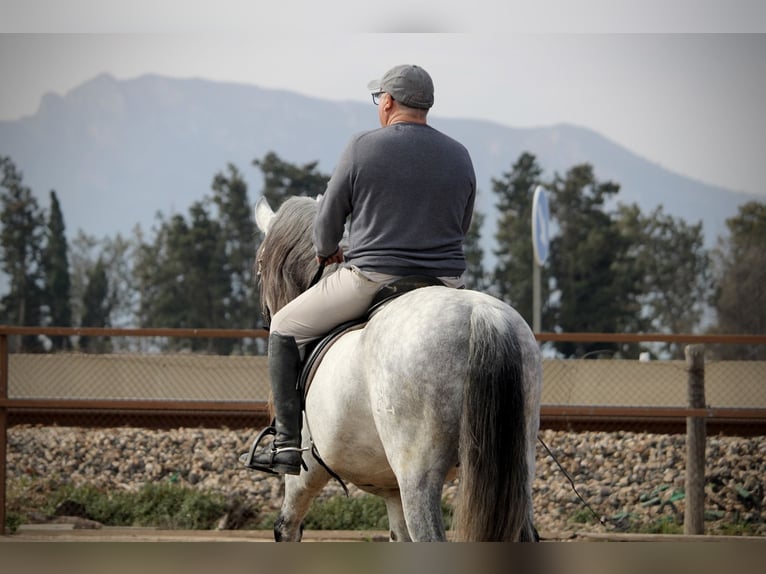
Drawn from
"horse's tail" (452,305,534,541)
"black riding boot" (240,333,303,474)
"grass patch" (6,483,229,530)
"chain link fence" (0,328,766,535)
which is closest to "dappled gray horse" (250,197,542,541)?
"horse's tail" (452,305,534,541)

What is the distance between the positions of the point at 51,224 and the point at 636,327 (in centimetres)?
1757

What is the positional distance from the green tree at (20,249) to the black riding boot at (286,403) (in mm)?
24256

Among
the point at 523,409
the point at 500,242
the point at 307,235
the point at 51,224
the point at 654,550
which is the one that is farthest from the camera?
the point at 500,242

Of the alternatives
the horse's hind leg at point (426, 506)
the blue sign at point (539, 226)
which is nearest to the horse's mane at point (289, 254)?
the horse's hind leg at point (426, 506)

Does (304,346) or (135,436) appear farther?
(135,436)

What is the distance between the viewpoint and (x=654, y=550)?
1.09 meters

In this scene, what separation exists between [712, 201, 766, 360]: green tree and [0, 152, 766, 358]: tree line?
0.15 ft

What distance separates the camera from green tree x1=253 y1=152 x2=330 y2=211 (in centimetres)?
3092

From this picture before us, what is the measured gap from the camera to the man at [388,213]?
12.7ft

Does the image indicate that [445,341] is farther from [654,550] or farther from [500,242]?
[500,242]

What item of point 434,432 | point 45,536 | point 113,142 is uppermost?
point 113,142

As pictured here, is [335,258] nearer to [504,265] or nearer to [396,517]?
[396,517]

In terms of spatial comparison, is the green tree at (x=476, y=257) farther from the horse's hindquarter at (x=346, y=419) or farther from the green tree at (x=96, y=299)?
the horse's hindquarter at (x=346, y=419)

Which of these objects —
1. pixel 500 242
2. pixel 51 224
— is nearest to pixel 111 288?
pixel 51 224
